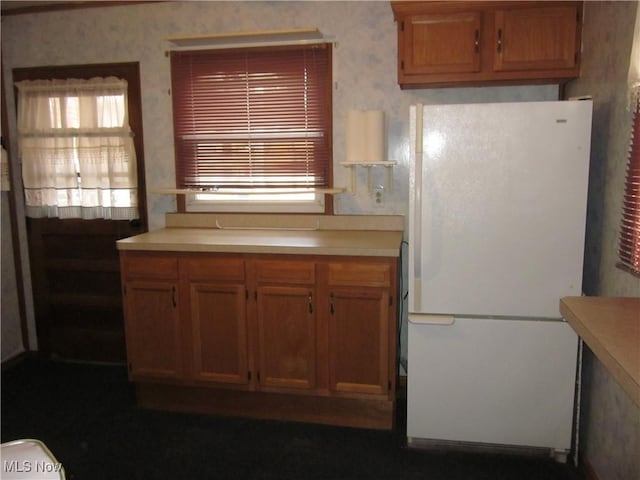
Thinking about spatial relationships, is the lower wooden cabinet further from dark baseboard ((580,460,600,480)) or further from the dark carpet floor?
dark baseboard ((580,460,600,480))

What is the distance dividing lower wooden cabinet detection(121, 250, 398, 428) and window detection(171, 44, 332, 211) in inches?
27.2

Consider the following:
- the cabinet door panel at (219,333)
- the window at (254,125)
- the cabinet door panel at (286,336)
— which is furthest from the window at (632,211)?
the cabinet door panel at (219,333)

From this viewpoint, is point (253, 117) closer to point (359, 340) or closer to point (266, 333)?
point (266, 333)

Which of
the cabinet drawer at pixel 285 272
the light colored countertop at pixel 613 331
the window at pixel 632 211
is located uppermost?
the window at pixel 632 211

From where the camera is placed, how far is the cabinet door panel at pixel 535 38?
2.42 metres

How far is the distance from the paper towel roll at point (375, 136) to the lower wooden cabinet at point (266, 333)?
2.28ft

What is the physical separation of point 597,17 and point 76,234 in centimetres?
333

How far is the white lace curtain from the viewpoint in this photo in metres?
3.29

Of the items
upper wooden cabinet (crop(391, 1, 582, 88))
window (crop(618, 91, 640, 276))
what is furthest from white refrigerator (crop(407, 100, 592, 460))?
upper wooden cabinet (crop(391, 1, 582, 88))

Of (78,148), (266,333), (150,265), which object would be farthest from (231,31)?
(266,333)

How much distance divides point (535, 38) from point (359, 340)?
1.73 m

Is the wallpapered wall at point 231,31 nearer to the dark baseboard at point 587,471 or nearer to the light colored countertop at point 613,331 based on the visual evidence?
the dark baseboard at point 587,471

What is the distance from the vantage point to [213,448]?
2508 mm

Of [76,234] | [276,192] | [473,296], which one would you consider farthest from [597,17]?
[76,234]
